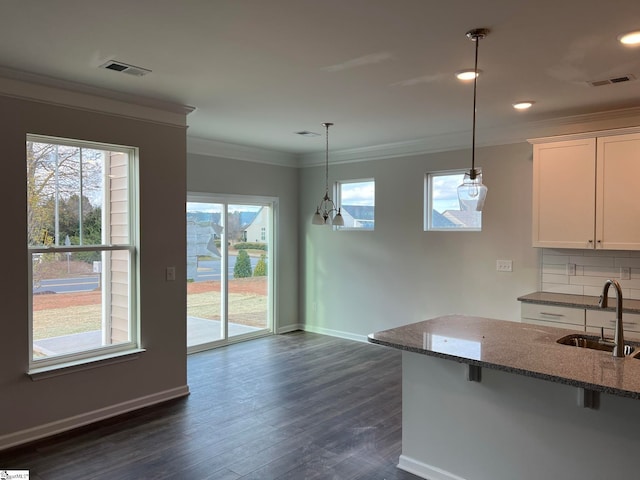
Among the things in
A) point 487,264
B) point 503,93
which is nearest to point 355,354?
point 487,264

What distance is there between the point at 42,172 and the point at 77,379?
158cm

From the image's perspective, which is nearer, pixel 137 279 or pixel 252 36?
pixel 252 36

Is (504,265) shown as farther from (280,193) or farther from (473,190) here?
(280,193)

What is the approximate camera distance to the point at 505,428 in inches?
98.8

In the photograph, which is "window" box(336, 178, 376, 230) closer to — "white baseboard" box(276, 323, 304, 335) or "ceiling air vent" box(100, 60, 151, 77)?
"white baseboard" box(276, 323, 304, 335)

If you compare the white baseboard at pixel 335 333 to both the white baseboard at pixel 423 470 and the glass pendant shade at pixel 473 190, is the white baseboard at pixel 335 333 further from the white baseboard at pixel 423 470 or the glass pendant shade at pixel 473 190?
the glass pendant shade at pixel 473 190

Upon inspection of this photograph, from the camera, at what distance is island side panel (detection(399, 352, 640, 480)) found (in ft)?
7.20

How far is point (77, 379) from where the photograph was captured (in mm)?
3502

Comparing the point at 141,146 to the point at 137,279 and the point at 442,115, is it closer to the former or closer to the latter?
the point at 137,279

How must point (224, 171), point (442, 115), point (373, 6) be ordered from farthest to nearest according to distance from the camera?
point (224, 171)
point (442, 115)
point (373, 6)

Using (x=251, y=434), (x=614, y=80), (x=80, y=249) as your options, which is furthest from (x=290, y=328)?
(x=614, y=80)

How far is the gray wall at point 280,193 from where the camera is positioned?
5883 millimetres

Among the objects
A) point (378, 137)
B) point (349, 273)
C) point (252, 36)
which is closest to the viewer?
point (252, 36)

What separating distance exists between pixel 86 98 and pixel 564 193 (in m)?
4.08
